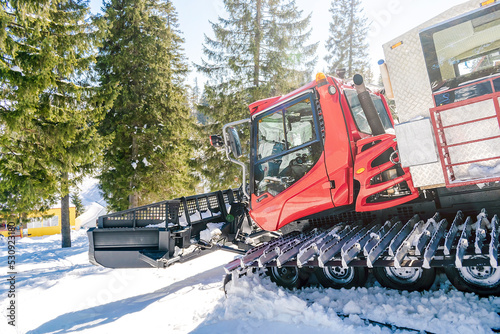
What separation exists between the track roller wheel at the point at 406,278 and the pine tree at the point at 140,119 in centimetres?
1054

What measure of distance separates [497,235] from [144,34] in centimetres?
1449

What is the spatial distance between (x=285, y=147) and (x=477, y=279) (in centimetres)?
275

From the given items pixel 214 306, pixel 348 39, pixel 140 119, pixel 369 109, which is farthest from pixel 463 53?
pixel 348 39

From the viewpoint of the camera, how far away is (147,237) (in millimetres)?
5121

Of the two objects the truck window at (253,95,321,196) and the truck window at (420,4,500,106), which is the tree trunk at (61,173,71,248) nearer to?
the truck window at (253,95,321,196)

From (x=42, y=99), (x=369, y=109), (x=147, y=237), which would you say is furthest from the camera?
(x=42, y=99)

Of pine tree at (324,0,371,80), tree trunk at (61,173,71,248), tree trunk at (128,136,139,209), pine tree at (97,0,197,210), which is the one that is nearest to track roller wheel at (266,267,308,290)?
pine tree at (97,0,197,210)

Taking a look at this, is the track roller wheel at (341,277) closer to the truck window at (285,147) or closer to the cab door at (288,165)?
the cab door at (288,165)

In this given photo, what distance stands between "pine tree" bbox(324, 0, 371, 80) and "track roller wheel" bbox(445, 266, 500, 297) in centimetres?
2125

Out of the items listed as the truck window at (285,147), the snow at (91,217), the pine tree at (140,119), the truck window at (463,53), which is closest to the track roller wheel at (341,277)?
the truck window at (285,147)

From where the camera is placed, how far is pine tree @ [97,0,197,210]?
512 inches

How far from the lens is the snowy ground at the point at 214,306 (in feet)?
9.99

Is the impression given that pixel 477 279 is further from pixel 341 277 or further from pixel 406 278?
pixel 341 277

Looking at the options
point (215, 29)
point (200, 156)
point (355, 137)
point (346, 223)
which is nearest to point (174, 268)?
point (346, 223)
